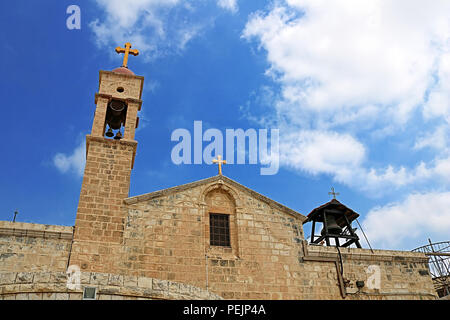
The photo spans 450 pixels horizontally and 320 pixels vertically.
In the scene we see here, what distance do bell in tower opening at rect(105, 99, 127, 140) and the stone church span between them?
1.4 inches

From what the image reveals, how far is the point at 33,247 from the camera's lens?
1016 centimetres

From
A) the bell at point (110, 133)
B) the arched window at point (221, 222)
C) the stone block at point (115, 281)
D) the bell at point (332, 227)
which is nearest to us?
the stone block at point (115, 281)

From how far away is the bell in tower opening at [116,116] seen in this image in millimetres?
13398

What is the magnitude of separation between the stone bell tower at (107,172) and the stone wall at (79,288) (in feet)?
14.1

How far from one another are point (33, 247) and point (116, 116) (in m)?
5.53

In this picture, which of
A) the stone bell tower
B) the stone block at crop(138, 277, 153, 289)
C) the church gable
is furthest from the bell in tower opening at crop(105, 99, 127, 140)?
the stone block at crop(138, 277, 153, 289)

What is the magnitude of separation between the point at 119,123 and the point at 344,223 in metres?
9.71

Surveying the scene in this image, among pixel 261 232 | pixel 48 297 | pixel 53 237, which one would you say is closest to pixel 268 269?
pixel 261 232

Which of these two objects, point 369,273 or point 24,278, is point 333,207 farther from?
point 24,278

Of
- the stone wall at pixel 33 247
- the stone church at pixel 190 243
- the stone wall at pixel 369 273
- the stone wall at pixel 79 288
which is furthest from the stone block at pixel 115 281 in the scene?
the stone wall at pixel 369 273

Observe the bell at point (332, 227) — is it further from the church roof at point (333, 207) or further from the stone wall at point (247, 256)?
the stone wall at point (247, 256)

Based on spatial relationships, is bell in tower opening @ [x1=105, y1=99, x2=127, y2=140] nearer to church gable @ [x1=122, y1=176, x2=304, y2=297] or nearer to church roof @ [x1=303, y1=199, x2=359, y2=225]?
church gable @ [x1=122, y1=176, x2=304, y2=297]
